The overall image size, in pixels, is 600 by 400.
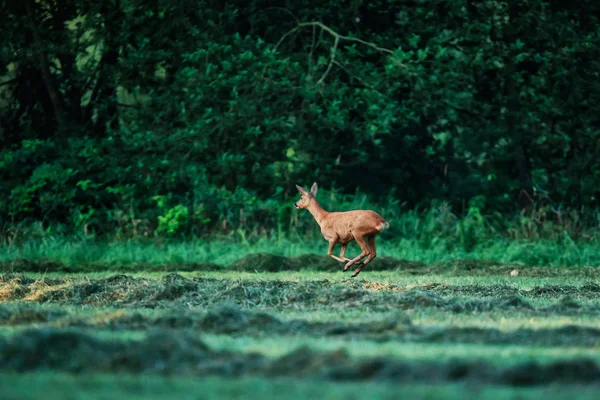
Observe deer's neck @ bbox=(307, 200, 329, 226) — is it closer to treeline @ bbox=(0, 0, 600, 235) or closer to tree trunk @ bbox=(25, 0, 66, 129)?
treeline @ bbox=(0, 0, 600, 235)

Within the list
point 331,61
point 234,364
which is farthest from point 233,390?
point 331,61

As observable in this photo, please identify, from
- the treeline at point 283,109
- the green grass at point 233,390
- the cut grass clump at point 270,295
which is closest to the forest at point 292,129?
the treeline at point 283,109

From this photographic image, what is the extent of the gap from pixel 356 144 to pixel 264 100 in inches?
103

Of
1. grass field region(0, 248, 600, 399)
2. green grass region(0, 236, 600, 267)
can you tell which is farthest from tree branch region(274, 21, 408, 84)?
grass field region(0, 248, 600, 399)

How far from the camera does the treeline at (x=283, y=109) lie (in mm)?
25625

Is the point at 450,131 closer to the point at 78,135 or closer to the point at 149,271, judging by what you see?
the point at 78,135

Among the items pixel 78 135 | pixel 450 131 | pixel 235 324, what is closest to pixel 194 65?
pixel 78 135

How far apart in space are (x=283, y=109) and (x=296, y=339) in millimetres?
17290

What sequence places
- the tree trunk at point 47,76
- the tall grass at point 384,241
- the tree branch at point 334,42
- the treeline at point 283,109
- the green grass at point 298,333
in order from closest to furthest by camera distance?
1. the green grass at point 298,333
2. the tall grass at point 384,241
3. the treeline at point 283,109
4. the tree branch at point 334,42
5. the tree trunk at point 47,76

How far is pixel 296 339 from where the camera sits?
8.86 metres

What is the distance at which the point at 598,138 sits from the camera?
2692 centimetres

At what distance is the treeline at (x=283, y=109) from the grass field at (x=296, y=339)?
35.3 feet

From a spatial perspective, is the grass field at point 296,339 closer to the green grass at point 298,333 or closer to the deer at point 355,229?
the green grass at point 298,333

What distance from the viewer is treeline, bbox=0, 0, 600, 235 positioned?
2562 cm
